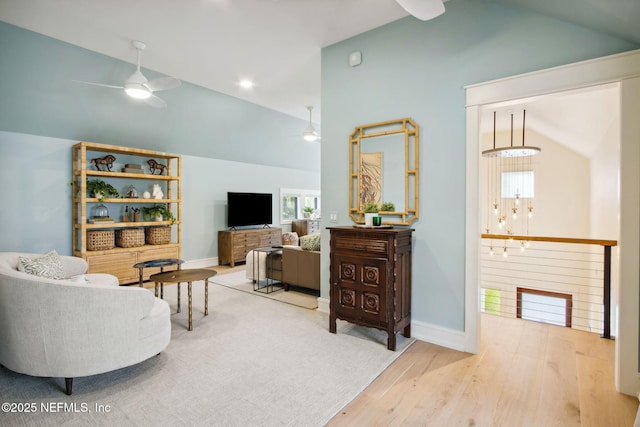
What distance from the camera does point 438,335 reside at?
301 centimetres

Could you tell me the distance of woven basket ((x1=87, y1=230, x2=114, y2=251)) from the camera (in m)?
4.75

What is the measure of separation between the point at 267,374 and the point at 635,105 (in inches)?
129

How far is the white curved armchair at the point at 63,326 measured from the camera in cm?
203

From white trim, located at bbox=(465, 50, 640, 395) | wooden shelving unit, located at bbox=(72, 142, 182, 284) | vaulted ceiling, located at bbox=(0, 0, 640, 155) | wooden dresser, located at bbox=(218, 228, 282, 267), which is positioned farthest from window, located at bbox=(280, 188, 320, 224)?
white trim, located at bbox=(465, 50, 640, 395)

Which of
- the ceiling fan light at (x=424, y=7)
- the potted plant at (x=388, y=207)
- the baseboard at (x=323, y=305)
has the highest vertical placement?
the ceiling fan light at (x=424, y=7)

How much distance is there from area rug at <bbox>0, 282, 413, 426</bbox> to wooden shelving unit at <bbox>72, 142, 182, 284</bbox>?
2.20 metres

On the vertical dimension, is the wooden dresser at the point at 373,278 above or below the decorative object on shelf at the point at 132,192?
below

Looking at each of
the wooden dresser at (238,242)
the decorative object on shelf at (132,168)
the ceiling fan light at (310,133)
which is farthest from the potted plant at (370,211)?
the decorative object on shelf at (132,168)

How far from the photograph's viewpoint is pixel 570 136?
5484 mm

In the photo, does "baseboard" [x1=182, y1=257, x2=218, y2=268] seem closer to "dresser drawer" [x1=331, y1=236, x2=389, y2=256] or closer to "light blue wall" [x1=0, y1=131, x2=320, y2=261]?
"light blue wall" [x1=0, y1=131, x2=320, y2=261]

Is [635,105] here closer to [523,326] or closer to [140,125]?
[523,326]

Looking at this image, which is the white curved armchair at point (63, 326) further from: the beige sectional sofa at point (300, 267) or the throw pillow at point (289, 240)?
the throw pillow at point (289, 240)

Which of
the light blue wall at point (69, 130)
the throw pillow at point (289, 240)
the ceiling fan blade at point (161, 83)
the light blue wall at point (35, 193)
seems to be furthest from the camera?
the throw pillow at point (289, 240)

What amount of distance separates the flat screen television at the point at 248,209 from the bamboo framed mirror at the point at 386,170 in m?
3.76
